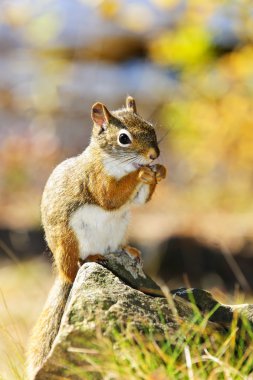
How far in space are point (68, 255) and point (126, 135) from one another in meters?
0.69

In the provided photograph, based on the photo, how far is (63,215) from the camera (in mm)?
3908

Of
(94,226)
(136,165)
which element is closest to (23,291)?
(94,226)

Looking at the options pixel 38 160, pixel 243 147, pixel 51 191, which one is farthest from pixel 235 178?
pixel 51 191

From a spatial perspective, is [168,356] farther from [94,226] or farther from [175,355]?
[94,226]

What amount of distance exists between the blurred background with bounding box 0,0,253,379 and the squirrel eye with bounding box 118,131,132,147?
604mm

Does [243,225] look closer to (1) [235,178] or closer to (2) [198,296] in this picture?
(1) [235,178]

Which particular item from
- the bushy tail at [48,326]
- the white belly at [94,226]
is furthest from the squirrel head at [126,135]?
the bushy tail at [48,326]

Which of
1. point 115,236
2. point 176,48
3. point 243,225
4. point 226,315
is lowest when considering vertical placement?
point 243,225

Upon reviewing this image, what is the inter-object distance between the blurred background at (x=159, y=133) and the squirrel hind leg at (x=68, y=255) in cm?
38

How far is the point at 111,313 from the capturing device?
345cm

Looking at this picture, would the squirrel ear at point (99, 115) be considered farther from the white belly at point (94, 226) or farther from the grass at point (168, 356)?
the grass at point (168, 356)

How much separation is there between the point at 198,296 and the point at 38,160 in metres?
9.69

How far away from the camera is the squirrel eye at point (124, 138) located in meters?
3.79

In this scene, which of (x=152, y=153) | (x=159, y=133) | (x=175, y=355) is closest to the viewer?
(x=175, y=355)
